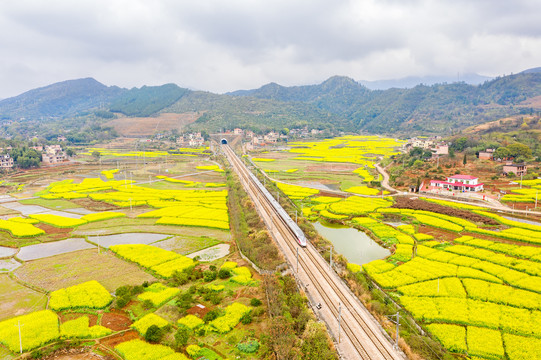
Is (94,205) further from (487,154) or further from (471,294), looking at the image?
(487,154)

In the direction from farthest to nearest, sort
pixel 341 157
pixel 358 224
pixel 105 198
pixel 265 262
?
1. pixel 341 157
2. pixel 105 198
3. pixel 358 224
4. pixel 265 262

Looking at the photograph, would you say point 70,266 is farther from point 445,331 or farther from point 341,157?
point 341,157

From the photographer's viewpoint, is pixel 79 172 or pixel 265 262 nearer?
pixel 265 262

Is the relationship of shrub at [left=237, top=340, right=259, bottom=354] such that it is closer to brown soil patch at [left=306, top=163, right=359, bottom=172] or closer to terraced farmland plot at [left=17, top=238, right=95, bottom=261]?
terraced farmland plot at [left=17, top=238, right=95, bottom=261]

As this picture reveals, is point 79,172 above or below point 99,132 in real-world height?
below

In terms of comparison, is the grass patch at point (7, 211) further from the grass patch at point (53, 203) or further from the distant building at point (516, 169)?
the distant building at point (516, 169)

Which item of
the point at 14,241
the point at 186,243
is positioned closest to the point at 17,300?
the point at 186,243

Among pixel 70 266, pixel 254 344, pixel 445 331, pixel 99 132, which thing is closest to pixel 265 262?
pixel 254 344
